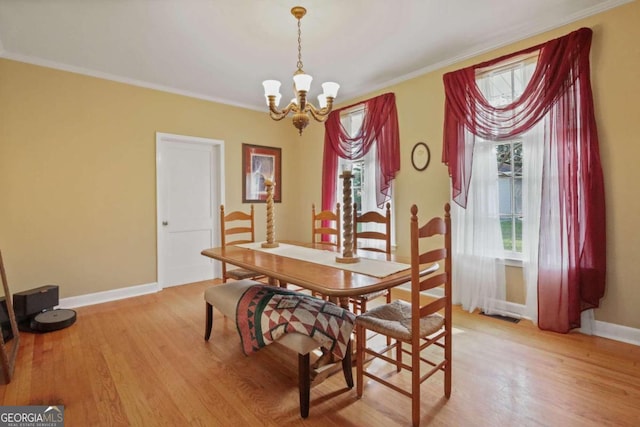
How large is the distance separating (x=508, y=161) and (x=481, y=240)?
82cm

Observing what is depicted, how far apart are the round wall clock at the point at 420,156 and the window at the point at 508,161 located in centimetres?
70

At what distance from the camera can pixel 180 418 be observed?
1.69 m

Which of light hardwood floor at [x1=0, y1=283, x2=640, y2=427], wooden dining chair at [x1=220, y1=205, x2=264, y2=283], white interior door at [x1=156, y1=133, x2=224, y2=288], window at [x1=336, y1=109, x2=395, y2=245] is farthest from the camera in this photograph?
window at [x1=336, y1=109, x2=395, y2=245]

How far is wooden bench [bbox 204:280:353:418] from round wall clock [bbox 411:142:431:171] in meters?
2.37

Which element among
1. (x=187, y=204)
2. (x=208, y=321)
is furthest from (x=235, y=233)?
(x=187, y=204)

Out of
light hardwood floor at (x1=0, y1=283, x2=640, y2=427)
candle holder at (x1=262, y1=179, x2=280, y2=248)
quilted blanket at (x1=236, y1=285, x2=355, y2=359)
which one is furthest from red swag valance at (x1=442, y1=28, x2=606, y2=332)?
candle holder at (x1=262, y1=179, x2=280, y2=248)

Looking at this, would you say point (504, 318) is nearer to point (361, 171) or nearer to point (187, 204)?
point (361, 171)

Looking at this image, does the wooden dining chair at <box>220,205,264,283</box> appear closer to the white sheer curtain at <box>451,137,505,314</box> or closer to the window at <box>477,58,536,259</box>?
the white sheer curtain at <box>451,137,505,314</box>

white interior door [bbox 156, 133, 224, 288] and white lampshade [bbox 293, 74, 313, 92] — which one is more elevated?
white lampshade [bbox 293, 74, 313, 92]

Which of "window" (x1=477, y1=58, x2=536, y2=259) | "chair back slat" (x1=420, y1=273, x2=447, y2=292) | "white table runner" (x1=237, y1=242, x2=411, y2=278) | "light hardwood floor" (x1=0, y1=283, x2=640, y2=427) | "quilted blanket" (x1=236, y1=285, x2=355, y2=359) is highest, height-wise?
"window" (x1=477, y1=58, x2=536, y2=259)

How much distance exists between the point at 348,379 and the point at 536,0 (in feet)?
10.1

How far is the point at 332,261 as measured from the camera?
219 cm

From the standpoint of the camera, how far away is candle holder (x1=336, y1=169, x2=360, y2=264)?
2.02m

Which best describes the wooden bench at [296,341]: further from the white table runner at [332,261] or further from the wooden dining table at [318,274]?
the white table runner at [332,261]
